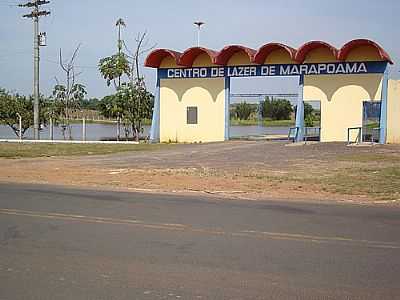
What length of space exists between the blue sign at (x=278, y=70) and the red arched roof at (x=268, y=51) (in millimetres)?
656

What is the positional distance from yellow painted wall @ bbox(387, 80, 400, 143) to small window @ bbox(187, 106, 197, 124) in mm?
11292

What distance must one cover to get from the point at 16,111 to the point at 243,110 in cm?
1933

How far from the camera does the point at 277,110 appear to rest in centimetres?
4919

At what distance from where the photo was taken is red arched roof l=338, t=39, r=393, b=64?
31688 mm

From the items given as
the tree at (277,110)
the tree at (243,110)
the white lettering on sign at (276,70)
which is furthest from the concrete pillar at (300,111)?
the tree at (277,110)

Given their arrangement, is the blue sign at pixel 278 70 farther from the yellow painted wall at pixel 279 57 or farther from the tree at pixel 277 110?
the tree at pixel 277 110

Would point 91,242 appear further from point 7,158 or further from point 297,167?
point 7,158

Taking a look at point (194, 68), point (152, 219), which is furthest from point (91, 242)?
point (194, 68)

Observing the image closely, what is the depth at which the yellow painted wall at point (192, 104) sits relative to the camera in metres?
37.0

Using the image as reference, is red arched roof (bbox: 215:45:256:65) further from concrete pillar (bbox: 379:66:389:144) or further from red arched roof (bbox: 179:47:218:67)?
concrete pillar (bbox: 379:66:389:144)

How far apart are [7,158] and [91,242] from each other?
19655mm

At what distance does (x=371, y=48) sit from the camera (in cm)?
3250

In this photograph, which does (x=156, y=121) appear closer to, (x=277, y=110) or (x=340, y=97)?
(x=340, y=97)

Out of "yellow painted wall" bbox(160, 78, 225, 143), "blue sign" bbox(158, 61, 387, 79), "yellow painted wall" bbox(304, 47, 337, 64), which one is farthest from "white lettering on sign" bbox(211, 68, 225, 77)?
"yellow painted wall" bbox(304, 47, 337, 64)
